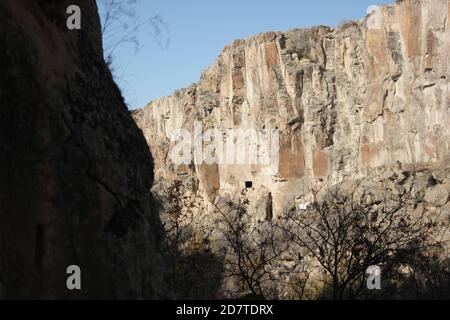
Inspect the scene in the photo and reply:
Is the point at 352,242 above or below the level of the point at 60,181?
below

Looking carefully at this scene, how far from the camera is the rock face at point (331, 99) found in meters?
32.1

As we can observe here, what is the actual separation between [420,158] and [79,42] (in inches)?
1173

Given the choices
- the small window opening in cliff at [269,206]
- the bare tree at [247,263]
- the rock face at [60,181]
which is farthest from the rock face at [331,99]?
the rock face at [60,181]

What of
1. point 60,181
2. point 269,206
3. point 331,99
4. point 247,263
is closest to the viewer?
point 60,181

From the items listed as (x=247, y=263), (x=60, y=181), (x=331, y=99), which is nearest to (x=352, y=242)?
(x=247, y=263)

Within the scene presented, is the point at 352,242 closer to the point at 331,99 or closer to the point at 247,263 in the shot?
the point at 247,263

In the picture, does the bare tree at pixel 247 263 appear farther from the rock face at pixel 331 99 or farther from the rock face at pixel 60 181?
the rock face at pixel 331 99

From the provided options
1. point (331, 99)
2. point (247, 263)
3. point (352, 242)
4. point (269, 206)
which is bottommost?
point (247, 263)

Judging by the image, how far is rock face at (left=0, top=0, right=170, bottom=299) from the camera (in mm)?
3551

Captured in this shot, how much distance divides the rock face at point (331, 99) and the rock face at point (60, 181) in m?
26.2

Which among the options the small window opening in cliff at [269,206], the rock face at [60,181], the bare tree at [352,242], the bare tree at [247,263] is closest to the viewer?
the rock face at [60,181]

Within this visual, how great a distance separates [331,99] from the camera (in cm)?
4194

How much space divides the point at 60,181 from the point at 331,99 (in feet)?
128

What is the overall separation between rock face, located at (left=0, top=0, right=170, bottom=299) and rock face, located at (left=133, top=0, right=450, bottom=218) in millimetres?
26174
